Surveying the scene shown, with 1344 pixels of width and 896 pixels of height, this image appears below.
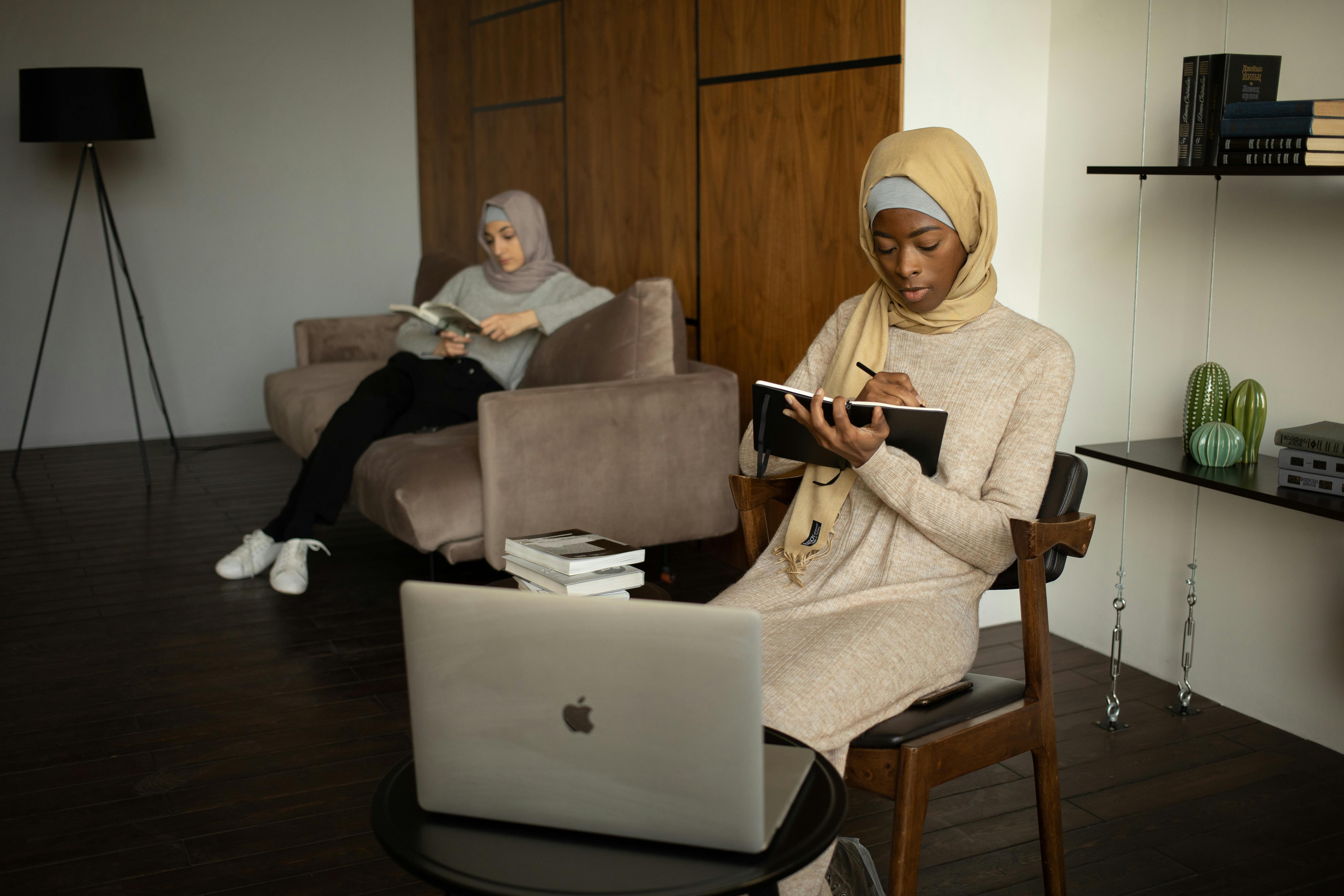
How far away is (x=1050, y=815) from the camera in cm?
181

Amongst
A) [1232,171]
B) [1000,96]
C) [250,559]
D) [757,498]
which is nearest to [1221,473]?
[1232,171]

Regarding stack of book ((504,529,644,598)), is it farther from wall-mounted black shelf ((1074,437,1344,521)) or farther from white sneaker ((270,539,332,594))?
white sneaker ((270,539,332,594))

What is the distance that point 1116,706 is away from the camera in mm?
2621

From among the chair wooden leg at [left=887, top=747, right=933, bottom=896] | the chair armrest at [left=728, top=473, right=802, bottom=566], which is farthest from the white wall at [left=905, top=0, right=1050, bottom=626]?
the chair wooden leg at [left=887, top=747, right=933, bottom=896]

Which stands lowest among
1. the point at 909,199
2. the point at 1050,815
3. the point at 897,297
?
the point at 1050,815

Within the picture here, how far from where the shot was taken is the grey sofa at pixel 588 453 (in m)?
3.18

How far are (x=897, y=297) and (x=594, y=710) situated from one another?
4.00ft

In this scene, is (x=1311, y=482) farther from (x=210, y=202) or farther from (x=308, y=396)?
(x=210, y=202)

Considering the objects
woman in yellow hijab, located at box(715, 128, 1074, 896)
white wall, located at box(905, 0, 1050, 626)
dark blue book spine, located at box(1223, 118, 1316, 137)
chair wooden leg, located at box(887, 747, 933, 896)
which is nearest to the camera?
chair wooden leg, located at box(887, 747, 933, 896)

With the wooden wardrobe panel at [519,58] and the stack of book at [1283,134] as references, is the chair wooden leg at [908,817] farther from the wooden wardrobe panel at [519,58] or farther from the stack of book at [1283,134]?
the wooden wardrobe panel at [519,58]

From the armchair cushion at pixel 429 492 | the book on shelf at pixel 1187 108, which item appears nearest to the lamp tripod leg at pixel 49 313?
the armchair cushion at pixel 429 492

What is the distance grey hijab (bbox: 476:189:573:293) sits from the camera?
391 centimetres

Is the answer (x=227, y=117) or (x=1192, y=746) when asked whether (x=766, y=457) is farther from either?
(x=227, y=117)

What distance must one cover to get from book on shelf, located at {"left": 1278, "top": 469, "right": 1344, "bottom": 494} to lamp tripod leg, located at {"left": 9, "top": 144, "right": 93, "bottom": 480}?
5.03 m
